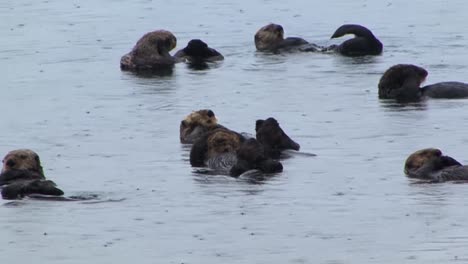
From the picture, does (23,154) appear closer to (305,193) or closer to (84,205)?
(84,205)

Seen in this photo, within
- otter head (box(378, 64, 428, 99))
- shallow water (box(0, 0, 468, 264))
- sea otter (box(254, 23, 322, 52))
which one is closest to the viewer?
shallow water (box(0, 0, 468, 264))

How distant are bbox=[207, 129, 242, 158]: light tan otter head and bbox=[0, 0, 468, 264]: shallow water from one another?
0.30m

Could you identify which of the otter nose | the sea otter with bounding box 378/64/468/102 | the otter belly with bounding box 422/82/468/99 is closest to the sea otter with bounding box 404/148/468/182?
the otter nose

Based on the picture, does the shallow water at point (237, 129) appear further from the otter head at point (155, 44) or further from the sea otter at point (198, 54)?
the otter head at point (155, 44)

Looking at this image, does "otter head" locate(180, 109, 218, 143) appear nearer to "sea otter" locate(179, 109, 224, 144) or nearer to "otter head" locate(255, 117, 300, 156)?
"sea otter" locate(179, 109, 224, 144)

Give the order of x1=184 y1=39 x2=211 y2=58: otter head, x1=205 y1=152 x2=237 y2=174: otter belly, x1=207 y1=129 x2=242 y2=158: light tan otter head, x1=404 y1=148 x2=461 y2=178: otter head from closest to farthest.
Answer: x1=404 y1=148 x2=461 y2=178: otter head < x1=205 y1=152 x2=237 y2=174: otter belly < x1=207 y1=129 x2=242 y2=158: light tan otter head < x1=184 y1=39 x2=211 y2=58: otter head

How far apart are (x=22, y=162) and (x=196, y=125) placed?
9.64 feet

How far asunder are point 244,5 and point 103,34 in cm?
539

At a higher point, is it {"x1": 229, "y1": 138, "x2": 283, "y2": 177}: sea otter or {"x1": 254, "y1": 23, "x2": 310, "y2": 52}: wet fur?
{"x1": 229, "y1": 138, "x2": 283, "y2": 177}: sea otter

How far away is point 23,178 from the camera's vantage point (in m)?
14.6

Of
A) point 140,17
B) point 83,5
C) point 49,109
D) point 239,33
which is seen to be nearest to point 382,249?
point 49,109

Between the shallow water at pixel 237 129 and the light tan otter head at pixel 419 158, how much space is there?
13 centimetres

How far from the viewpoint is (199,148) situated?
52.1 feet

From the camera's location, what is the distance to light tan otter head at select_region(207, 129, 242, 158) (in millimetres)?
15766
